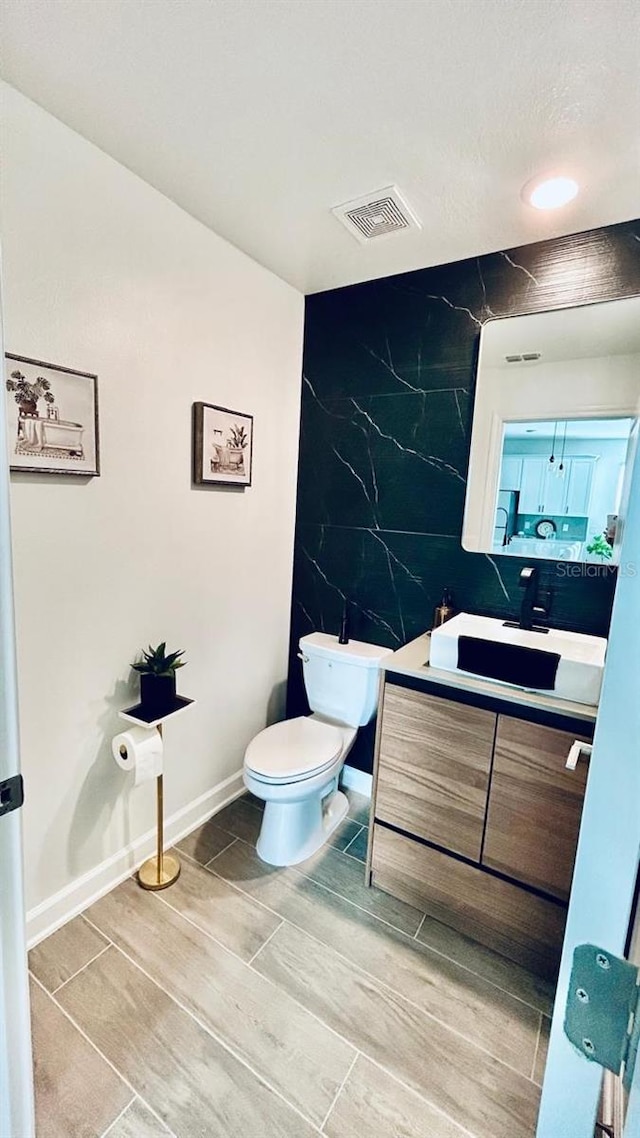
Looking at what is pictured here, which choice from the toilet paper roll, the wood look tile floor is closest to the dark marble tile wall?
the wood look tile floor

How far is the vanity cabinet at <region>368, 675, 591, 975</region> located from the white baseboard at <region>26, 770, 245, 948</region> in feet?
2.44

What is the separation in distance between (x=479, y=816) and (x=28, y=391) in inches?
70.2

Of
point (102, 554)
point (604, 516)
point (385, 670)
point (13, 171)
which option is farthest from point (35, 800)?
point (604, 516)

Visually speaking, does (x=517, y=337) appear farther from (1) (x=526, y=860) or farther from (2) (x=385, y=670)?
(1) (x=526, y=860)

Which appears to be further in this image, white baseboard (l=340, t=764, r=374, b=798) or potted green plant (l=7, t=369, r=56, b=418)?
white baseboard (l=340, t=764, r=374, b=798)

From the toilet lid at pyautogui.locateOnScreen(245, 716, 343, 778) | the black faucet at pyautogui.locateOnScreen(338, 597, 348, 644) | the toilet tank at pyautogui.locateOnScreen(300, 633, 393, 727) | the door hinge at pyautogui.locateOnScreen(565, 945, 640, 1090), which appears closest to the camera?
the door hinge at pyautogui.locateOnScreen(565, 945, 640, 1090)

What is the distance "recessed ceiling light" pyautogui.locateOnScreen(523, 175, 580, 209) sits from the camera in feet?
4.48

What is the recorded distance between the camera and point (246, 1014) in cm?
127

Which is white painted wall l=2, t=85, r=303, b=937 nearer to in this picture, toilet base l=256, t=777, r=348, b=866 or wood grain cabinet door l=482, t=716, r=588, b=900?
toilet base l=256, t=777, r=348, b=866

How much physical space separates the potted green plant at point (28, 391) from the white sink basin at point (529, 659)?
4.40 feet

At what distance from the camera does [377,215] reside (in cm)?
155

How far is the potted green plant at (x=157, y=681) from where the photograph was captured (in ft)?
5.15

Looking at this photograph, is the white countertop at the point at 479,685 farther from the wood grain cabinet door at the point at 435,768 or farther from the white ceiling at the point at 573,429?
the white ceiling at the point at 573,429

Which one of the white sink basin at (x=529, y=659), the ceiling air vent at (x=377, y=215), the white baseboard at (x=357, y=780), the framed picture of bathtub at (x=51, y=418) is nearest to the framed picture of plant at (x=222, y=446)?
the framed picture of bathtub at (x=51, y=418)
